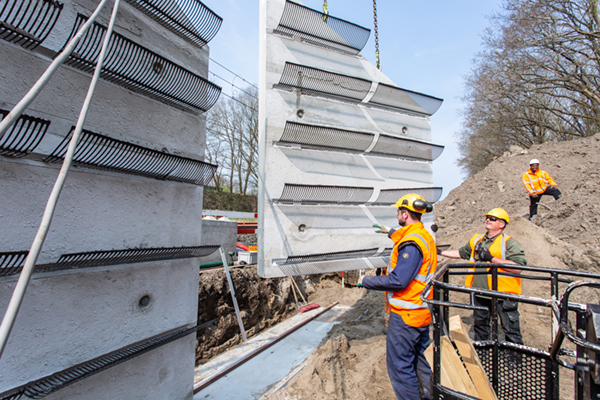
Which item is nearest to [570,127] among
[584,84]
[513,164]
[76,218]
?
[584,84]

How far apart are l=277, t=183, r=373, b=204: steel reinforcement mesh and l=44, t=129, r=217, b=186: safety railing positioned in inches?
37.7

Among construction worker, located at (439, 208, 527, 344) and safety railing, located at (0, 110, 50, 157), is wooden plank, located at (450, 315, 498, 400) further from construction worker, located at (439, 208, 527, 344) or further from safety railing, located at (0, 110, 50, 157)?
safety railing, located at (0, 110, 50, 157)

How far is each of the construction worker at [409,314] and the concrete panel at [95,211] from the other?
1.74 m

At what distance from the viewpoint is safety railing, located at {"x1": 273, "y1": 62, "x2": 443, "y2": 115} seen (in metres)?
3.42

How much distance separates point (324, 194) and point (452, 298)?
411 centimetres

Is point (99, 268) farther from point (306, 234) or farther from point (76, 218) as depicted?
point (306, 234)

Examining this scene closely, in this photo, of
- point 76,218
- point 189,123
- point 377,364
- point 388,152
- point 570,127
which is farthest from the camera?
point 570,127

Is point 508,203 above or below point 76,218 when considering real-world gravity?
above

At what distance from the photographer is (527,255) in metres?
5.82

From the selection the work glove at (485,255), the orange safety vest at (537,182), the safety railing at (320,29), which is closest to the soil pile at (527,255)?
the orange safety vest at (537,182)

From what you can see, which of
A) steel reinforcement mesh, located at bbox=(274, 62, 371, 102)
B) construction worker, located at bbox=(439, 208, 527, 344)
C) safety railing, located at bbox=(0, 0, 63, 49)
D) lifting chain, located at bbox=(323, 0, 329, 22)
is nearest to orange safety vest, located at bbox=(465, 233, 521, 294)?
construction worker, located at bbox=(439, 208, 527, 344)

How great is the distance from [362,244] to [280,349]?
2088mm

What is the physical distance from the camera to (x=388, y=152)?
4.11 metres

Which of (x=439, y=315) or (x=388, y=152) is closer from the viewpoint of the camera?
(x=439, y=315)
